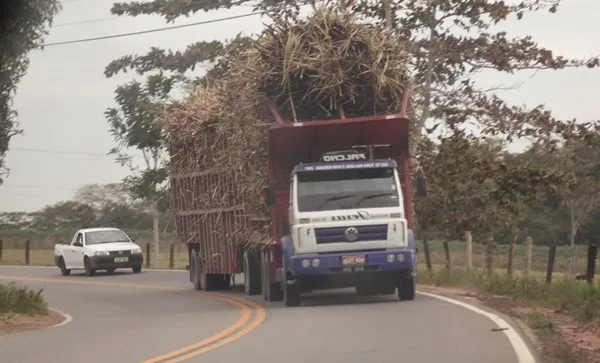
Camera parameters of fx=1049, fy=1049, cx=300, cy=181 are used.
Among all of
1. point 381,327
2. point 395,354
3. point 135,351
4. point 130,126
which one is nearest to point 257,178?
point 381,327

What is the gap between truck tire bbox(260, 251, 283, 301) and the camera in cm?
1964

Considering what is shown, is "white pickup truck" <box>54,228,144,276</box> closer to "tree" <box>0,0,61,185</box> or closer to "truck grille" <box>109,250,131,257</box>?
"truck grille" <box>109,250,131,257</box>

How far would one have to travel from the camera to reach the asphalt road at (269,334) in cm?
1152

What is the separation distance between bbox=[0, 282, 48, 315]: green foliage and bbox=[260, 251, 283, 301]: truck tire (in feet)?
13.5

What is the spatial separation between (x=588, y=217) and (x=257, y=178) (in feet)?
73.5

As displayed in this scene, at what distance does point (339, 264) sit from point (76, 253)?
816 inches

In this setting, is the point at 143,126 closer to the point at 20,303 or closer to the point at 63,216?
the point at 20,303

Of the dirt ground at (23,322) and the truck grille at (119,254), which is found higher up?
the truck grille at (119,254)

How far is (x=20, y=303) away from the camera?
18.8m

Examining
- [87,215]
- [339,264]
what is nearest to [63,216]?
[87,215]

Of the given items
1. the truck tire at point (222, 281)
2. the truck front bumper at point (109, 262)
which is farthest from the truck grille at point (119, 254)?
the truck tire at point (222, 281)

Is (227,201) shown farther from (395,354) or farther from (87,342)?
(395,354)

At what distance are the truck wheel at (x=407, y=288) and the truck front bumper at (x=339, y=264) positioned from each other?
2.33ft

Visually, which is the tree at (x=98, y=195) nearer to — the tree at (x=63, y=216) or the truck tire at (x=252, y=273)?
the tree at (x=63, y=216)
